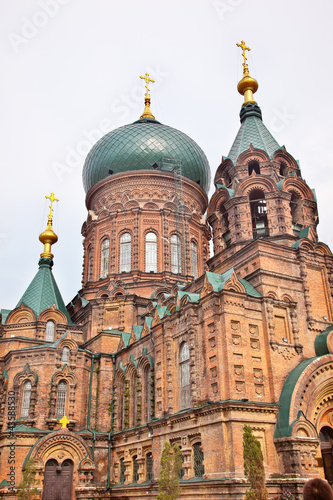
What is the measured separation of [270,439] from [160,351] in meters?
5.24

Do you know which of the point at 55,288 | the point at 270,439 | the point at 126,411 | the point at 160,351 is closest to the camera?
the point at 270,439

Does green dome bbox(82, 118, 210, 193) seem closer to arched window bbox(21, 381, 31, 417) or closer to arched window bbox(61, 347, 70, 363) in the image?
arched window bbox(61, 347, 70, 363)

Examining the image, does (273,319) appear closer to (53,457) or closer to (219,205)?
(219,205)

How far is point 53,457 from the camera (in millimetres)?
19328

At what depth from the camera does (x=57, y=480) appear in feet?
62.7

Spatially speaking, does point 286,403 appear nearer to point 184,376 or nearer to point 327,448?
point 327,448

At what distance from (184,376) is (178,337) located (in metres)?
1.36

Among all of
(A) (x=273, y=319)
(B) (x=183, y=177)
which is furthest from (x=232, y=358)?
(B) (x=183, y=177)

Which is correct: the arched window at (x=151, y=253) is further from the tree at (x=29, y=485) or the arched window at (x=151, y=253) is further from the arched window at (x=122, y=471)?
the tree at (x=29, y=485)

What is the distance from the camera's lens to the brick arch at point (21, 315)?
987 inches

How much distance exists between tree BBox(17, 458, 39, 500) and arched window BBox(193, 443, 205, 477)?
6.36 meters

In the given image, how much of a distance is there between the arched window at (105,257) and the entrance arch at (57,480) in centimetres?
1074

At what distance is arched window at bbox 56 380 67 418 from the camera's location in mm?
20781

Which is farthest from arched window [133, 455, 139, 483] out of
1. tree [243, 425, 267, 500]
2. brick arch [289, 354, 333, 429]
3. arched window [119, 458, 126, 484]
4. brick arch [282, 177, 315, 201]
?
brick arch [282, 177, 315, 201]
